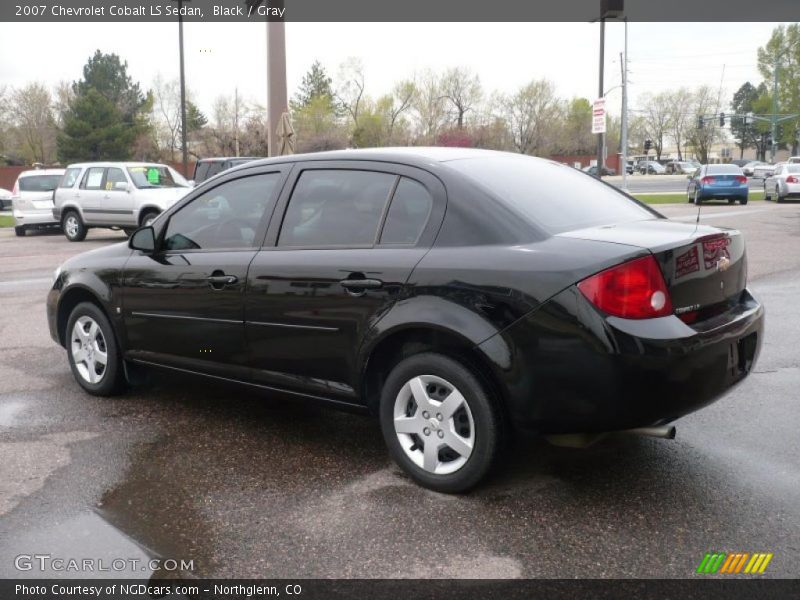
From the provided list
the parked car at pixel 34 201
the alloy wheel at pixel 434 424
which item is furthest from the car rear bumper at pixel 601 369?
the parked car at pixel 34 201

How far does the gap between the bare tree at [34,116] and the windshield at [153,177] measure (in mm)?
53870

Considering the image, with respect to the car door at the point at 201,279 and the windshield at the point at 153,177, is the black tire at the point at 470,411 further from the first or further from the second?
the windshield at the point at 153,177

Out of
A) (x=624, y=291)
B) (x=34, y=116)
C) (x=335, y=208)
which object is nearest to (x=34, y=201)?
(x=335, y=208)

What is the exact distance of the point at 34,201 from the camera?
21.3 meters

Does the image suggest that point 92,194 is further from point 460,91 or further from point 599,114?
point 460,91

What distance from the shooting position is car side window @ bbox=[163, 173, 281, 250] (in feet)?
15.1

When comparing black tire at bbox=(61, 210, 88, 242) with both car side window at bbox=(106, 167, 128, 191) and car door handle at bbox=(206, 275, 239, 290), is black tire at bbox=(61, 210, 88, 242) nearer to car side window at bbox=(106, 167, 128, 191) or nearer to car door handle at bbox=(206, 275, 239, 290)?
car side window at bbox=(106, 167, 128, 191)

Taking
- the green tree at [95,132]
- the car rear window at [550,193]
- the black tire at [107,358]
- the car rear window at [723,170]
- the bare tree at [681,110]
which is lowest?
the black tire at [107,358]

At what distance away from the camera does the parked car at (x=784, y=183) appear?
89.4 feet

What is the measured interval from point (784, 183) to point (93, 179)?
72.0 ft

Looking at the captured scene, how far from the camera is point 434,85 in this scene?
67562 mm

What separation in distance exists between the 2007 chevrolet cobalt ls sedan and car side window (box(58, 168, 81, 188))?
15960 millimetres

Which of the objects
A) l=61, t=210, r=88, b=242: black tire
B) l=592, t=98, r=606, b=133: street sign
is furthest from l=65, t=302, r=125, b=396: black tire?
l=592, t=98, r=606, b=133: street sign

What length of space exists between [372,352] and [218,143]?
64.9 meters
